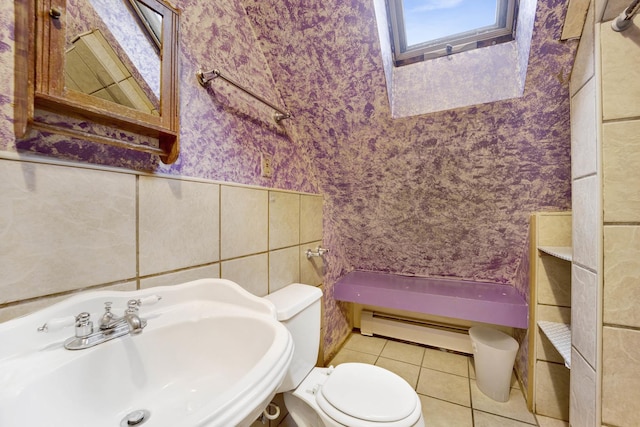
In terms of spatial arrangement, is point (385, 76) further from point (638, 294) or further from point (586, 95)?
point (638, 294)

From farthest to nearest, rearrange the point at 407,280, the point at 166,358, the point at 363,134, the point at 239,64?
the point at 407,280, the point at 363,134, the point at 239,64, the point at 166,358

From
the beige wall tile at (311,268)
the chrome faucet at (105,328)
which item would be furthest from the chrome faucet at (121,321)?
the beige wall tile at (311,268)

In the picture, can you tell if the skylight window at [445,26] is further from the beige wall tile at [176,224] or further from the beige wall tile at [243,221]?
the beige wall tile at [176,224]

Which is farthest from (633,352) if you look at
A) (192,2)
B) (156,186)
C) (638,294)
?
(192,2)

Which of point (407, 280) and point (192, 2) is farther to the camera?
point (407, 280)

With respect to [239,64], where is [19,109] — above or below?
below

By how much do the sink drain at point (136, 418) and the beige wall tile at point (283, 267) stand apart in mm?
690

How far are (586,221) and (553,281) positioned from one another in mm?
670

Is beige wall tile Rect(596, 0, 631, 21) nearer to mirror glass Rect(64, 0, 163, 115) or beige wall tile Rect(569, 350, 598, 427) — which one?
beige wall tile Rect(569, 350, 598, 427)

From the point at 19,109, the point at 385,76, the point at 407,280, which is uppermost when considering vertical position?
the point at 385,76

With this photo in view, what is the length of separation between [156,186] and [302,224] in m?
0.88

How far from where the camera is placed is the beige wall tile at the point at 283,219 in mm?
1334

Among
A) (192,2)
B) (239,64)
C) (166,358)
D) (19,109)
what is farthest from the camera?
(239,64)

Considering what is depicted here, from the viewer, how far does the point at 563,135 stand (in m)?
1.20
